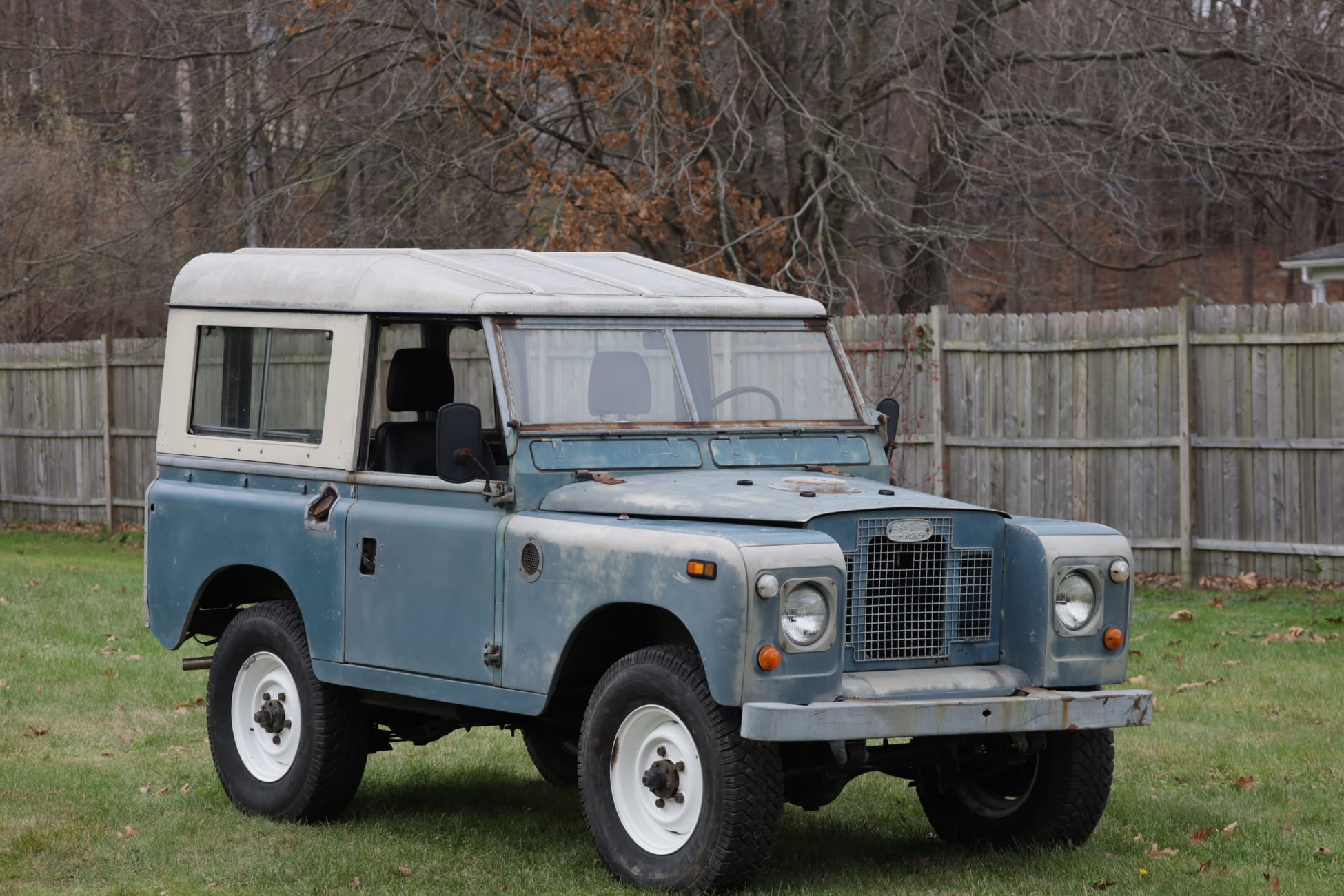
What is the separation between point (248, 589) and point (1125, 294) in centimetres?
3558

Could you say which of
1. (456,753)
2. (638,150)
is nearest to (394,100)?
(638,150)

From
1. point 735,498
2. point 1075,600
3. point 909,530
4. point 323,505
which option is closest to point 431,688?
point 323,505

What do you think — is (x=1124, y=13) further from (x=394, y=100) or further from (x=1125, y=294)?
(x=1125, y=294)

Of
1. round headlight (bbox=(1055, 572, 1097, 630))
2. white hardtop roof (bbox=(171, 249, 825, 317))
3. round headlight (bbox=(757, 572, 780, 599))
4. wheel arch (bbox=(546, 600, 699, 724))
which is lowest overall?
wheel arch (bbox=(546, 600, 699, 724))

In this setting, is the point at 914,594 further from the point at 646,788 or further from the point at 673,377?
the point at 673,377

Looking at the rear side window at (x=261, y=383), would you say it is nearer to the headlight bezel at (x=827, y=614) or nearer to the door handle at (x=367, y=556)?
the door handle at (x=367, y=556)

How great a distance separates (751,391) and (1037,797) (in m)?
2.01

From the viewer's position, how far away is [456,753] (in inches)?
361

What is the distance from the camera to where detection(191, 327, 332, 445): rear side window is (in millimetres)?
7723

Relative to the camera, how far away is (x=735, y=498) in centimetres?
650

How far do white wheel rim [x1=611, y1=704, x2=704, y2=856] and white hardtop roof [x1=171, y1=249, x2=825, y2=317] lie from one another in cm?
177

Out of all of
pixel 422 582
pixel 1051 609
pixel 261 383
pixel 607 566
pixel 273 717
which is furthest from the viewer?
pixel 261 383

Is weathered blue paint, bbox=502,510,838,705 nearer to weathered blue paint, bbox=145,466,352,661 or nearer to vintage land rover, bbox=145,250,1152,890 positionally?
vintage land rover, bbox=145,250,1152,890

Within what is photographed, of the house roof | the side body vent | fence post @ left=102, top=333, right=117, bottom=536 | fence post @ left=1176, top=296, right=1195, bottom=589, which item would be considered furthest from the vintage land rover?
the house roof
